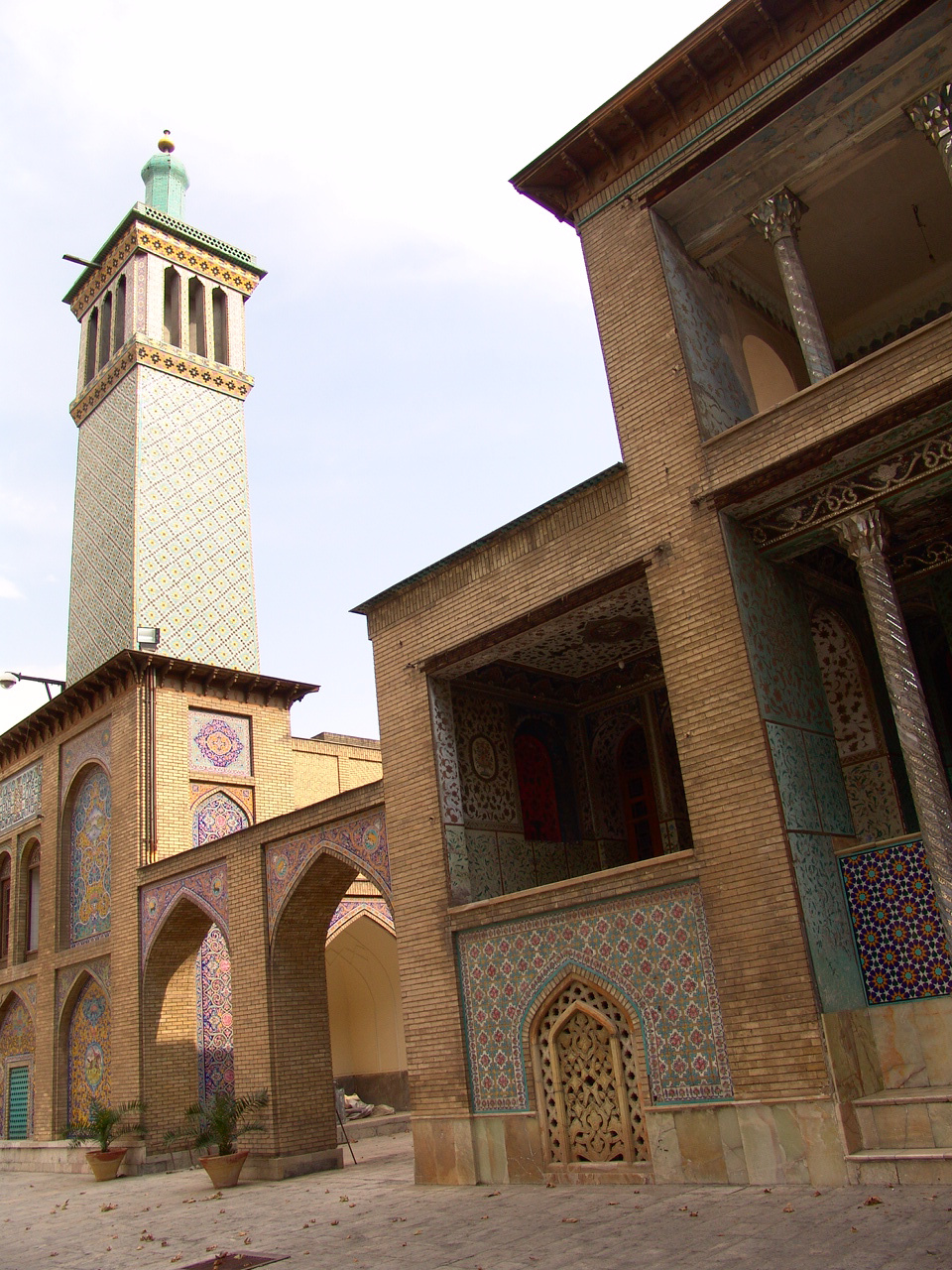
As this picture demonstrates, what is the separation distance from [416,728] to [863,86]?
6399mm

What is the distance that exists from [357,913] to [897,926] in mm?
9762

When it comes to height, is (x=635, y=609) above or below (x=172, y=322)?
below

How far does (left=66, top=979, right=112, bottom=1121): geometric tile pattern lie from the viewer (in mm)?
14914

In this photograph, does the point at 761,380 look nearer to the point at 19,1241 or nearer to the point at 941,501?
the point at 941,501

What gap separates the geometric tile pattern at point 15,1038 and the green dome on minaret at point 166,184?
48.5 ft

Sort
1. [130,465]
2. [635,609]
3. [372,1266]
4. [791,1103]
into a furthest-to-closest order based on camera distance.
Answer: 1. [130,465]
2. [635,609]
3. [791,1103]
4. [372,1266]

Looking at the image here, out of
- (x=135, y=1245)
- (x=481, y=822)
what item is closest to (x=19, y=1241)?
(x=135, y=1245)

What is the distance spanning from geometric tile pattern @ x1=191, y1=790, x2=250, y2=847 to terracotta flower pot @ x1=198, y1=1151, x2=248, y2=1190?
201 inches

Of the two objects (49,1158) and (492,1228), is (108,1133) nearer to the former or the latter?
(49,1158)

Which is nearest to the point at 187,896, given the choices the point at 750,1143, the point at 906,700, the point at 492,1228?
the point at 492,1228

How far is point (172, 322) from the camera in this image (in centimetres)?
1930

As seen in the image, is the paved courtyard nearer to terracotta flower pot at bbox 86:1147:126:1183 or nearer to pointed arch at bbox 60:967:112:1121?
terracotta flower pot at bbox 86:1147:126:1183

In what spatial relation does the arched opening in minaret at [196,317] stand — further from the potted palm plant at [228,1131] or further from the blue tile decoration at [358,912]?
the potted palm plant at [228,1131]

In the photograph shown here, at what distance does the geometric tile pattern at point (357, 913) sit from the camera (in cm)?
1519
